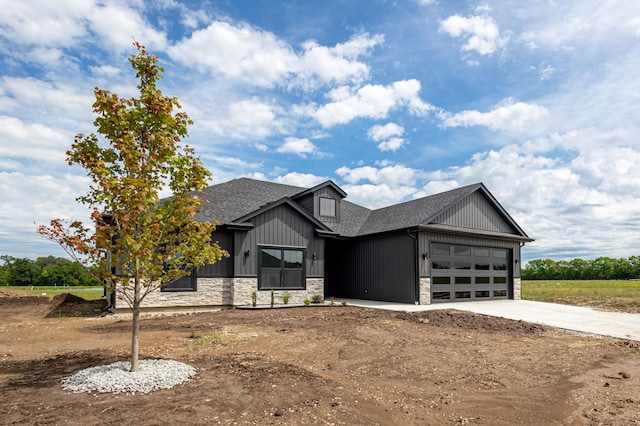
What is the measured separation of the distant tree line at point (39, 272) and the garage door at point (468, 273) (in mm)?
31367

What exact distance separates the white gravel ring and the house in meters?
8.86

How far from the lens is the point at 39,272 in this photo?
36594mm

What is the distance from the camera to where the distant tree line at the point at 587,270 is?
183 feet

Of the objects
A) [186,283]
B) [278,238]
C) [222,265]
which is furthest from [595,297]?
[186,283]

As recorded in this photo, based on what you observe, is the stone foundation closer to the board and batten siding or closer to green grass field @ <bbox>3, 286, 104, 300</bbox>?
the board and batten siding

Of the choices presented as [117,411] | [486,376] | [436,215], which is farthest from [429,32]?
[117,411]

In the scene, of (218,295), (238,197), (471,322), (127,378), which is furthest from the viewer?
(238,197)

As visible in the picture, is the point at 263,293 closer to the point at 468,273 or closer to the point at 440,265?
the point at 440,265

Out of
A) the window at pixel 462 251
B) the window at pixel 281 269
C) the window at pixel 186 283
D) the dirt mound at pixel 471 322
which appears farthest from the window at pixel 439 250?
the window at pixel 186 283

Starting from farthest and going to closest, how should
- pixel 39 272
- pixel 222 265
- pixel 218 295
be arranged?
pixel 39 272 < pixel 222 265 < pixel 218 295

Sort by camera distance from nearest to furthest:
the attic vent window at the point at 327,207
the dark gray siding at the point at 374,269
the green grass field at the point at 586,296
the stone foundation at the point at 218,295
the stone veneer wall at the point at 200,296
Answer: the stone veneer wall at the point at 200,296
the stone foundation at the point at 218,295
the dark gray siding at the point at 374,269
the green grass field at the point at 586,296
the attic vent window at the point at 327,207

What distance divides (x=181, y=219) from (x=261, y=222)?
34.0 ft

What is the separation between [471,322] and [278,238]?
8.24 metres

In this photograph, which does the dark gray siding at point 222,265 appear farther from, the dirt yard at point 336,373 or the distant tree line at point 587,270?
the distant tree line at point 587,270
